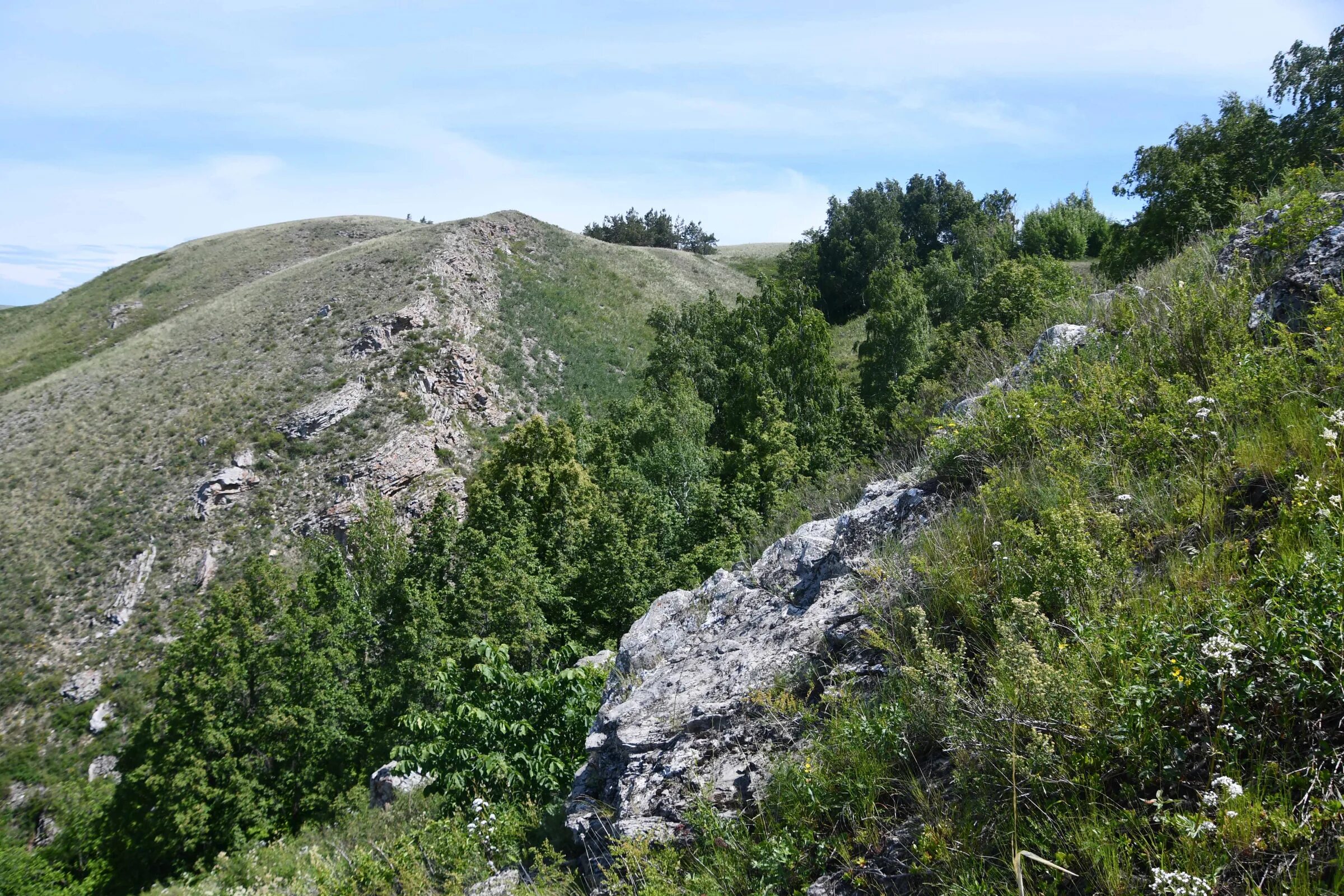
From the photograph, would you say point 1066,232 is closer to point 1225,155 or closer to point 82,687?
point 1225,155

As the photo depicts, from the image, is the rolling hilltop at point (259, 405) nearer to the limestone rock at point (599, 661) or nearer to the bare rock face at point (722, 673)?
the limestone rock at point (599, 661)

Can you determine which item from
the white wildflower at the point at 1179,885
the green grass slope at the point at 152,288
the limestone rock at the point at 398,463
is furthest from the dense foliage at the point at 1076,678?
the green grass slope at the point at 152,288

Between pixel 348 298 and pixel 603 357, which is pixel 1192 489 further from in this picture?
pixel 348 298

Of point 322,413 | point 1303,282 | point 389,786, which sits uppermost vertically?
point 1303,282

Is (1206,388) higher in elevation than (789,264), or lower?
lower

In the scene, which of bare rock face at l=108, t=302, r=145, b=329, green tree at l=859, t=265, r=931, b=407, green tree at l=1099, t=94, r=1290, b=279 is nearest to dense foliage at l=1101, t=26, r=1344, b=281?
green tree at l=1099, t=94, r=1290, b=279

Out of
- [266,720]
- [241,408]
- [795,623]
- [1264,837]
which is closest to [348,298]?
[241,408]

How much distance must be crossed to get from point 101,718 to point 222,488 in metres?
11.2

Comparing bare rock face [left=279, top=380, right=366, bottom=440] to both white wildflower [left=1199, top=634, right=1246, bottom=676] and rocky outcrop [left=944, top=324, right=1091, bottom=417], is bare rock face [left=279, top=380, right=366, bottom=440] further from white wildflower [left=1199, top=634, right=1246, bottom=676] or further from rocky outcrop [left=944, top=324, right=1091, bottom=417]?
white wildflower [left=1199, top=634, right=1246, bottom=676]

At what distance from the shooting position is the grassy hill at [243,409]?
31000 millimetres

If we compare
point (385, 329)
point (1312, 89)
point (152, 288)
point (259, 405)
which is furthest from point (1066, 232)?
point (152, 288)

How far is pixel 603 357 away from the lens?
162ft

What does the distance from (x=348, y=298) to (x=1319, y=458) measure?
50.4 meters

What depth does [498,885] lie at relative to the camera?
198 inches
